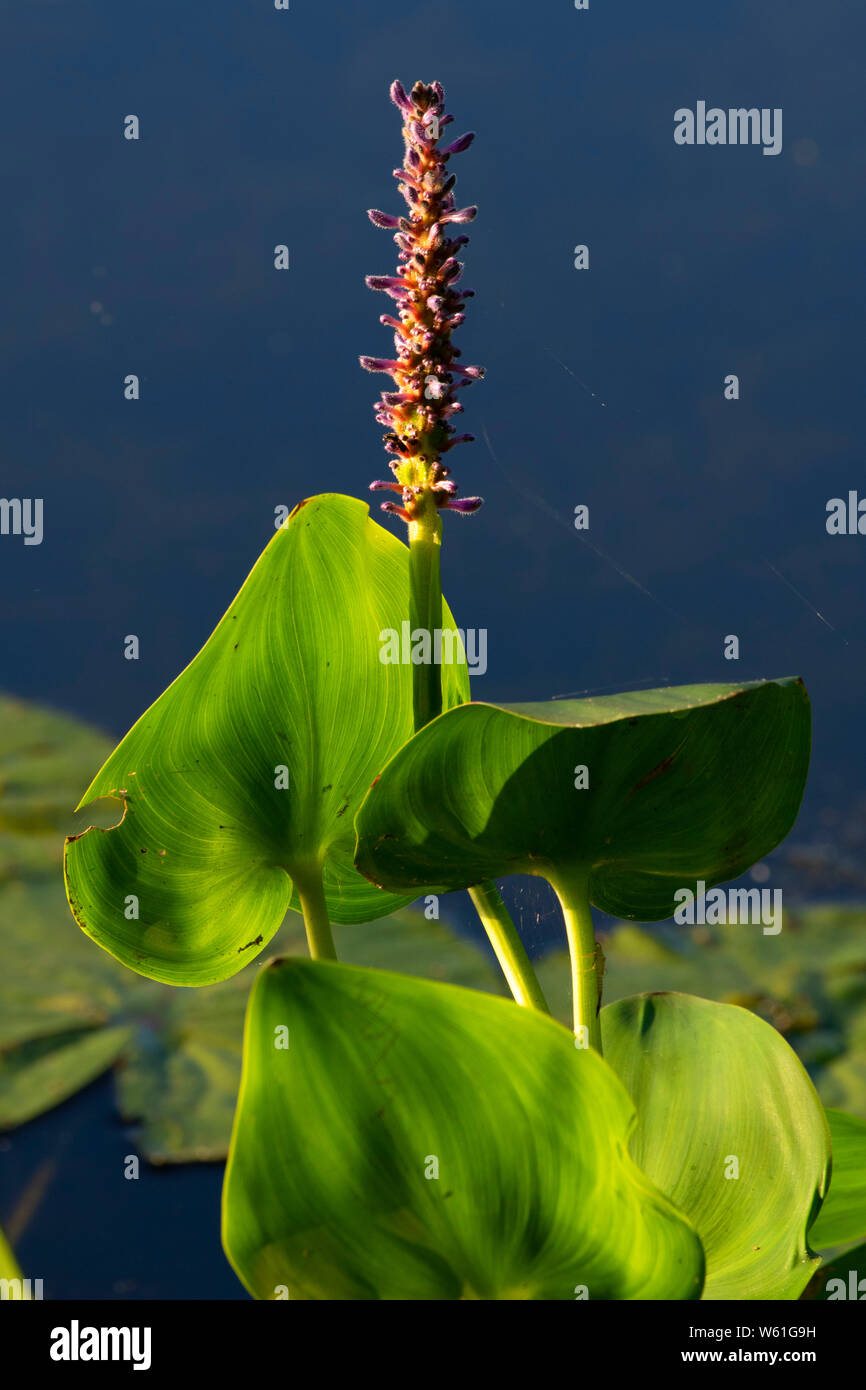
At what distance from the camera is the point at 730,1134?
257 mm

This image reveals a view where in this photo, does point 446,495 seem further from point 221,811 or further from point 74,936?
point 74,936

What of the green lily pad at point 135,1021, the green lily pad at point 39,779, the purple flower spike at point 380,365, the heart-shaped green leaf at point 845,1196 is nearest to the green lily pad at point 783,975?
the green lily pad at point 135,1021

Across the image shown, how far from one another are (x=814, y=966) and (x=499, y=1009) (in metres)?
1.04

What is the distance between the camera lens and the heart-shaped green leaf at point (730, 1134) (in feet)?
0.76

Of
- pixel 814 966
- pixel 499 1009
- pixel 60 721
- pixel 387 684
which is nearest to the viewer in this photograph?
pixel 499 1009

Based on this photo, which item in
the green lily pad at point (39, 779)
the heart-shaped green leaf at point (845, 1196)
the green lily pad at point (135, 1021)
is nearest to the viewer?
the heart-shaped green leaf at point (845, 1196)

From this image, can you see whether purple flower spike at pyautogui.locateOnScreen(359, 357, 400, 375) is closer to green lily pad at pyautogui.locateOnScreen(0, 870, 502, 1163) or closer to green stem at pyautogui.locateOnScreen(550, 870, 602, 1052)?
green stem at pyautogui.locateOnScreen(550, 870, 602, 1052)

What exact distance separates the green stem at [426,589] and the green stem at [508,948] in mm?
49

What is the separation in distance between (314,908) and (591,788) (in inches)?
3.6

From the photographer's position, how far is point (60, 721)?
1310mm

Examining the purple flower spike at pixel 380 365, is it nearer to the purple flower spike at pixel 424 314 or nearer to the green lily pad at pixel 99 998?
the purple flower spike at pixel 424 314

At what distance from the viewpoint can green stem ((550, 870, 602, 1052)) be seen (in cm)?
24
